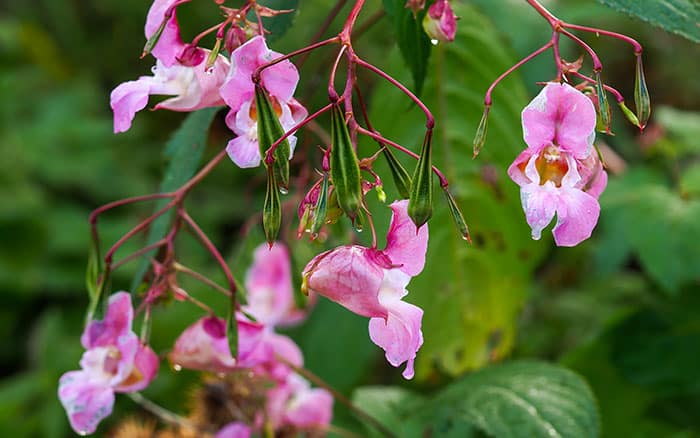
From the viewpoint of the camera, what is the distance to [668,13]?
0.73 meters

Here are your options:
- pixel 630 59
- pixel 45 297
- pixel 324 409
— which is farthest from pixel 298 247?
pixel 630 59

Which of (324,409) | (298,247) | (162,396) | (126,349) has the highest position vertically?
(126,349)

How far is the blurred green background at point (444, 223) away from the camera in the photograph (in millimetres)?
1201

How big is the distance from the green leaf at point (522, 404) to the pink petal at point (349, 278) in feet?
1.28

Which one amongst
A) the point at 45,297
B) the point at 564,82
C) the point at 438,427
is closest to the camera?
the point at 564,82

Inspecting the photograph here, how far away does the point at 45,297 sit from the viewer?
2219 mm

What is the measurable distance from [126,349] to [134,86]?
0.25 meters

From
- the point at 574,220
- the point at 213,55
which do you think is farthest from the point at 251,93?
the point at 574,220

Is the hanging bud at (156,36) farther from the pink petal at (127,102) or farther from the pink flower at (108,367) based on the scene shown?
the pink flower at (108,367)

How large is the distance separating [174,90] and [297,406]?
0.53 meters

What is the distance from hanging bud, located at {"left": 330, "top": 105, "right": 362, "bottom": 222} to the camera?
0.59 metres

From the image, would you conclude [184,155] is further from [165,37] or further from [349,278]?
[349,278]

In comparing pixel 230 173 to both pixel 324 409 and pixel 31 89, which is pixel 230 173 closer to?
pixel 31 89

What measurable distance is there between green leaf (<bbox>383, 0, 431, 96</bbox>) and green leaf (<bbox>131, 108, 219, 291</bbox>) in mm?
194
